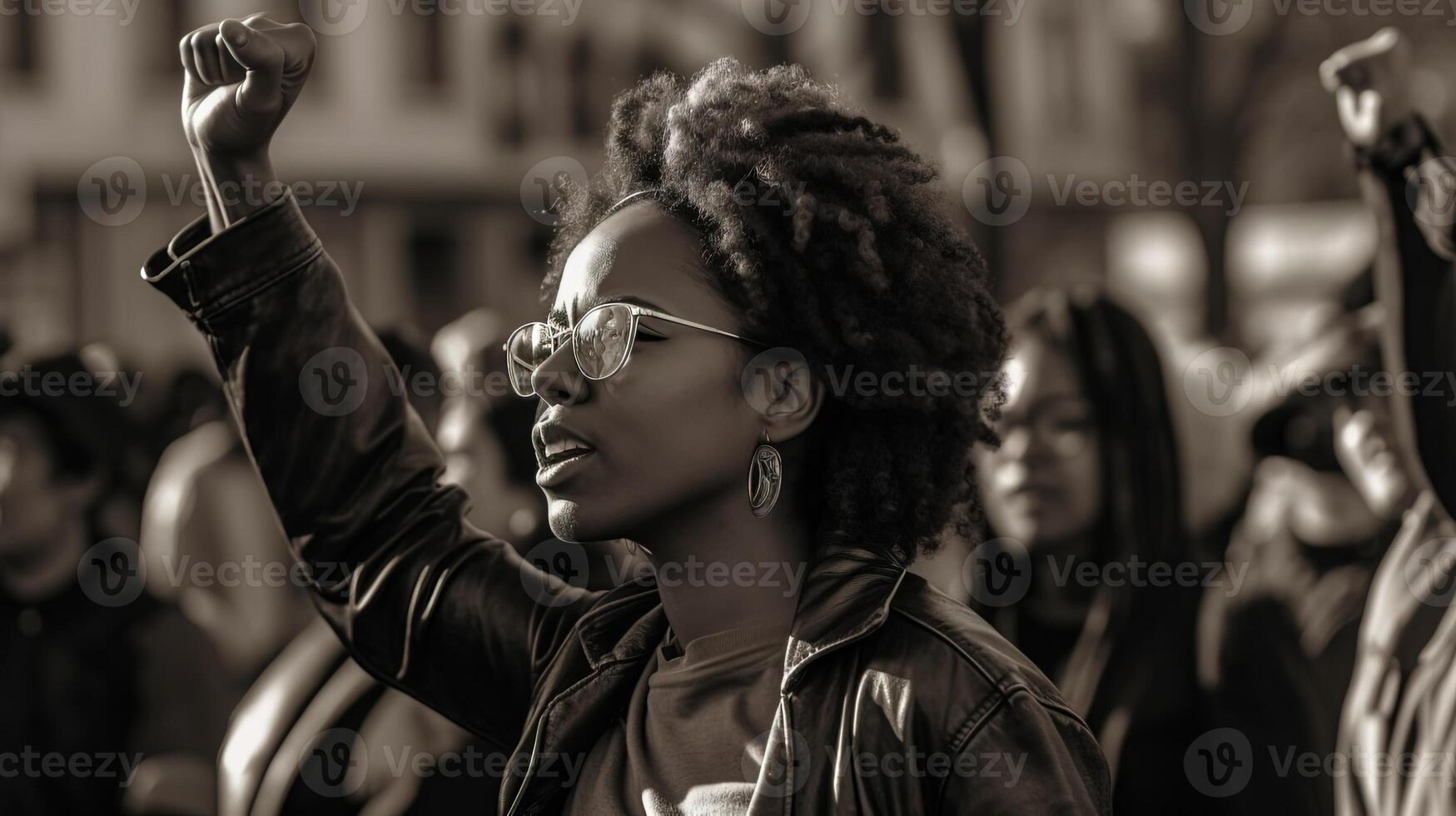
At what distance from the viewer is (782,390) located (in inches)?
65.7

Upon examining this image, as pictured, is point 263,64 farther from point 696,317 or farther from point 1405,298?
point 1405,298

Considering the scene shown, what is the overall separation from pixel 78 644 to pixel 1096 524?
2.60m

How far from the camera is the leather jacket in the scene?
1458mm

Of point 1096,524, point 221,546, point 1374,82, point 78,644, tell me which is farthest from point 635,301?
point 221,546

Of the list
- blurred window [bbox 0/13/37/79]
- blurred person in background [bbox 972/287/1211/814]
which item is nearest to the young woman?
blurred person in background [bbox 972/287/1211/814]

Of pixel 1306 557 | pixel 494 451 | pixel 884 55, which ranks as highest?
pixel 884 55

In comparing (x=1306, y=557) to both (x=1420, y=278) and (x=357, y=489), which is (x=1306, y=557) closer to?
(x=1420, y=278)

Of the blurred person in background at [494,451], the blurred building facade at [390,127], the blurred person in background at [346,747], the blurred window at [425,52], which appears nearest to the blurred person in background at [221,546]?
the blurred person in background at [346,747]

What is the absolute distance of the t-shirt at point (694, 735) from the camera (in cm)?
156

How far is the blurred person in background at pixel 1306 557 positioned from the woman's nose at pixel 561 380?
2459 mm

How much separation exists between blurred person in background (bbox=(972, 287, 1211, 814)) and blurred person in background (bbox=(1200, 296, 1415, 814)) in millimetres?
208

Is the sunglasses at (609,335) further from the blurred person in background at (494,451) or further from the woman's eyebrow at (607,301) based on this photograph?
the blurred person in background at (494,451)

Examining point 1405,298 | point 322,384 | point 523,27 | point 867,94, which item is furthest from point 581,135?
point 322,384

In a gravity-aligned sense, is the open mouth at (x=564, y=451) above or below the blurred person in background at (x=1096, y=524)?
above
